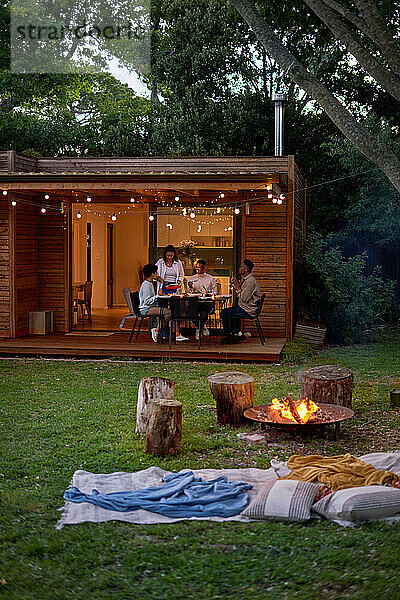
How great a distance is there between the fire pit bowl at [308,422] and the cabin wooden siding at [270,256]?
6502 mm

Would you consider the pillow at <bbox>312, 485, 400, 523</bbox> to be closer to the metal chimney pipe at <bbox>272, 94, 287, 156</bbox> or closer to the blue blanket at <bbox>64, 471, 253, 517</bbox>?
the blue blanket at <bbox>64, 471, 253, 517</bbox>

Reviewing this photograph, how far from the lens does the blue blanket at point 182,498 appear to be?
508cm

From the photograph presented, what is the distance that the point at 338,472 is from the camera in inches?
218

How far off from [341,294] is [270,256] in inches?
58.3

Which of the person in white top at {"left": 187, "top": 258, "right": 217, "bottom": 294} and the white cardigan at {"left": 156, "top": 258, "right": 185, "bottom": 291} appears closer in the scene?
the person in white top at {"left": 187, "top": 258, "right": 217, "bottom": 294}

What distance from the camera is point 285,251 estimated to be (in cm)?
1394

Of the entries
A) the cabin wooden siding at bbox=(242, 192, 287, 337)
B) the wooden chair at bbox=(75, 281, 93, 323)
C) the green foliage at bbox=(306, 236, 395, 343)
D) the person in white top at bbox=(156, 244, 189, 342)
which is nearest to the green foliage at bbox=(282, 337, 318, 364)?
the cabin wooden siding at bbox=(242, 192, 287, 337)

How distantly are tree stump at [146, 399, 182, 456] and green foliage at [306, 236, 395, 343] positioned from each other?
763cm

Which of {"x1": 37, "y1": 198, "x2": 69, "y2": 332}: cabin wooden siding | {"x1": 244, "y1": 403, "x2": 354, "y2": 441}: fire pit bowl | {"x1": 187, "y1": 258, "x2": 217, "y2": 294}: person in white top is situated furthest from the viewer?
{"x1": 37, "y1": 198, "x2": 69, "y2": 332}: cabin wooden siding

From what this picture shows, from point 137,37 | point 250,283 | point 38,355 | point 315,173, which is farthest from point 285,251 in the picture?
point 137,37

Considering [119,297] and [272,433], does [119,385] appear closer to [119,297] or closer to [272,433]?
[272,433]

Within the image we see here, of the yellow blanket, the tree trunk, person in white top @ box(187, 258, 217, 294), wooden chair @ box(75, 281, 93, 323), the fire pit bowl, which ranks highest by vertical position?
the tree trunk

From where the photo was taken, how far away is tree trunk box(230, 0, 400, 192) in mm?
6410

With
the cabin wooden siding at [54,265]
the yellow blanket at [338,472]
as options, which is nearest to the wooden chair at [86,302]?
the cabin wooden siding at [54,265]
